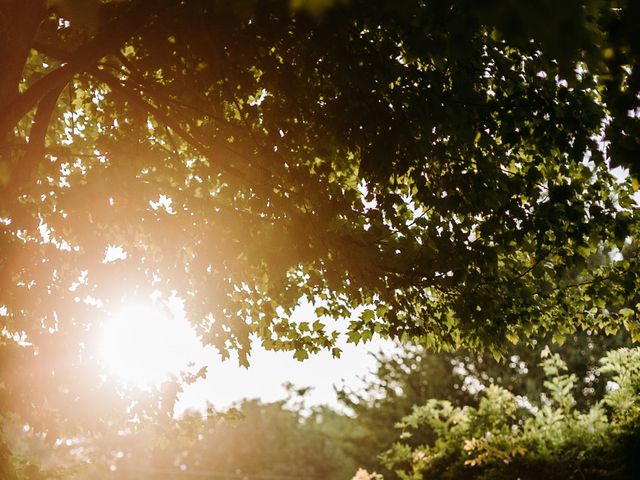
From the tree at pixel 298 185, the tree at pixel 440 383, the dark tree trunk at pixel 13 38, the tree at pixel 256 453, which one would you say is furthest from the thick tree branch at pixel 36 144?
the tree at pixel 256 453

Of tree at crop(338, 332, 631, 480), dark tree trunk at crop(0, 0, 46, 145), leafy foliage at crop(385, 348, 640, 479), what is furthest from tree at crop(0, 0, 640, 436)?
tree at crop(338, 332, 631, 480)

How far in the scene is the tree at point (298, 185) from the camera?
510 centimetres

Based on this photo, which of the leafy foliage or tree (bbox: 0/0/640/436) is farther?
the leafy foliage

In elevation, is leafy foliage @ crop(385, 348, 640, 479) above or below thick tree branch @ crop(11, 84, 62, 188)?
below

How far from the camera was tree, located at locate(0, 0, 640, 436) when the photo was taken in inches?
201

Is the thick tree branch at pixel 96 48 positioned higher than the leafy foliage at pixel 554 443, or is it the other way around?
the thick tree branch at pixel 96 48

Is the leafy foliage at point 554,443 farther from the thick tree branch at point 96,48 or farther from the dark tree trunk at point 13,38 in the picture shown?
the dark tree trunk at point 13,38

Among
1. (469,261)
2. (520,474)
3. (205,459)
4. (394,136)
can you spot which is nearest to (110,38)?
(394,136)

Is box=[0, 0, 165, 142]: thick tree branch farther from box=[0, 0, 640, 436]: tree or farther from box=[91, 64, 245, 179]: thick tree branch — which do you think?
box=[91, 64, 245, 179]: thick tree branch

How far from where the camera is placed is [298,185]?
5902mm

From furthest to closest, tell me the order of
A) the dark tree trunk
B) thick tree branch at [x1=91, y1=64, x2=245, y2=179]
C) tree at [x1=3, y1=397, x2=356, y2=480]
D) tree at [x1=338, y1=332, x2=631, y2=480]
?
tree at [x1=3, y1=397, x2=356, y2=480] → tree at [x1=338, y1=332, x2=631, y2=480] → thick tree branch at [x1=91, y1=64, x2=245, y2=179] → the dark tree trunk

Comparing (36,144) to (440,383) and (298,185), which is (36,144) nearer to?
(298,185)

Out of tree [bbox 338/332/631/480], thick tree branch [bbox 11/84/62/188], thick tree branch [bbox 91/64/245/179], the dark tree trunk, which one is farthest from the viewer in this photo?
tree [bbox 338/332/631/480]

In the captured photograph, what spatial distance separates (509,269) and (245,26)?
4429 mm
